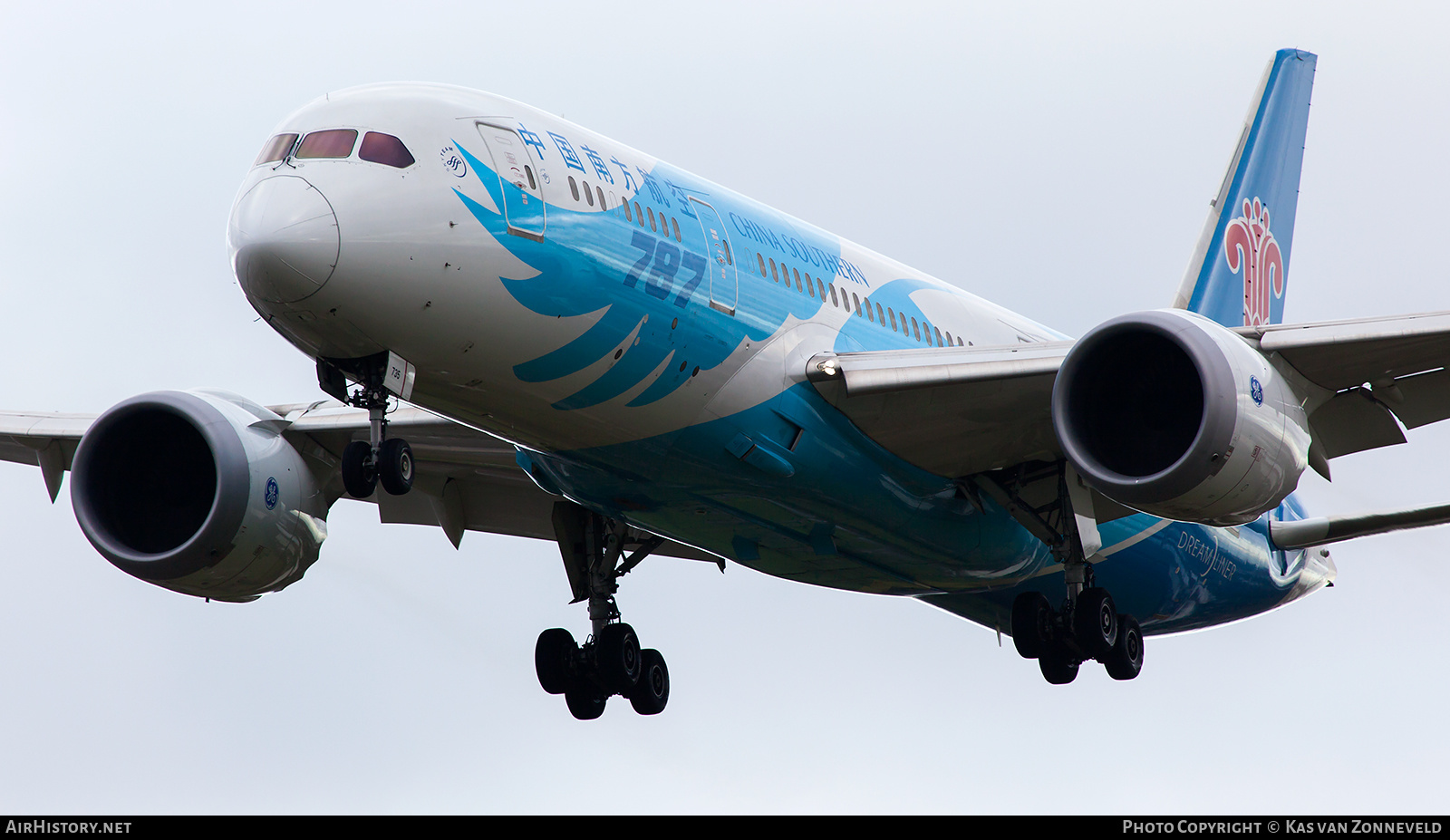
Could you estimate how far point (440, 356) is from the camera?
1556 cm

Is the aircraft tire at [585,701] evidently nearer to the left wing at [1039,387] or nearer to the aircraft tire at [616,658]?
the aircraft tire at [616,658]

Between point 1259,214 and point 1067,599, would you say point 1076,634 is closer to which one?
point 1067,599

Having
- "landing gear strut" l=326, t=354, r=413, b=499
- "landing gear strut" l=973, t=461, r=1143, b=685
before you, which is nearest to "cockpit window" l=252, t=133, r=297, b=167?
"landing gear strut" l=326, t=354, r=413, b=499

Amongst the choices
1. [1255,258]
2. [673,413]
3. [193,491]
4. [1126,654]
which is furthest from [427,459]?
[1255,258]

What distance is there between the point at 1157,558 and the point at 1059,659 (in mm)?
2950

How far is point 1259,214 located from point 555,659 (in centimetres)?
1488

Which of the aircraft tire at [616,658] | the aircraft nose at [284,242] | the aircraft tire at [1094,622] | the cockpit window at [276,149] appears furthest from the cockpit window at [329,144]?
the aircraft tire at [1094,622]

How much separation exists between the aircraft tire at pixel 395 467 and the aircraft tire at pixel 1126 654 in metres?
10.1

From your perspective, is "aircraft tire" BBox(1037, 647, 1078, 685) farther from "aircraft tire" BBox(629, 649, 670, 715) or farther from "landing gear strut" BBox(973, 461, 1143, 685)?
"aircraft tire" BBox(629, 649, 670, 715)

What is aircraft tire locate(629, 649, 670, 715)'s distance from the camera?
73.5ft

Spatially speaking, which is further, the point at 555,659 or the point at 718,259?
the point at 555,659

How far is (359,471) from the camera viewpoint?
15289 millimetres

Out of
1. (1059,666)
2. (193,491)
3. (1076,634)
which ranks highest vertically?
(1076,634)

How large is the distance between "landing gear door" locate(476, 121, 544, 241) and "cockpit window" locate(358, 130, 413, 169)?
Answer: 87 cm
